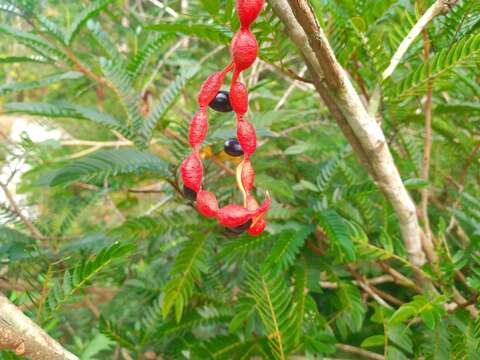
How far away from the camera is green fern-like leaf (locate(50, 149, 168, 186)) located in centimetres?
95

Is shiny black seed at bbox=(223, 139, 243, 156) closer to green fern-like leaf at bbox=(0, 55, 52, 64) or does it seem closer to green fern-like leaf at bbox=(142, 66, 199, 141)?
green fern-like leaf at bbox=(142, 66, 199, 141)

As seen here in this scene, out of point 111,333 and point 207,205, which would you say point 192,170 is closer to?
point 207,205

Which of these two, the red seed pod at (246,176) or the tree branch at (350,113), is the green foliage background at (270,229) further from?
the red seed pod at (246,176)

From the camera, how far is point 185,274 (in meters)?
1.07

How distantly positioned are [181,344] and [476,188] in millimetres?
1174

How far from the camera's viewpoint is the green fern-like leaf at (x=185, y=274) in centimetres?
106

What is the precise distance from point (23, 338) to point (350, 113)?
66 centimetres

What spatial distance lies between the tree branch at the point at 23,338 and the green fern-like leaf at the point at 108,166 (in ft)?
1.25

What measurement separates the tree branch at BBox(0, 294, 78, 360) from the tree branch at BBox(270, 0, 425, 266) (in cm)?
58

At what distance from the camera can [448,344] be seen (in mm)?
962

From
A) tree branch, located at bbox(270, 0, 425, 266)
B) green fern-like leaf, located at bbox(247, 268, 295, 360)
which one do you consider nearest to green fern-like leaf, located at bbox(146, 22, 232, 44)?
tree branch, located at bbox(270, 0, 425, 266)

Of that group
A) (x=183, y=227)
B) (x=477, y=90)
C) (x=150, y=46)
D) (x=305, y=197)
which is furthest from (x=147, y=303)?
(x=477, y=90)

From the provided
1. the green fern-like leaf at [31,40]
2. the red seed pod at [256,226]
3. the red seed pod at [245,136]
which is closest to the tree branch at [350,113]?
the red seed pod at [245,136]

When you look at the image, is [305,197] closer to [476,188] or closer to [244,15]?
[476,188]
